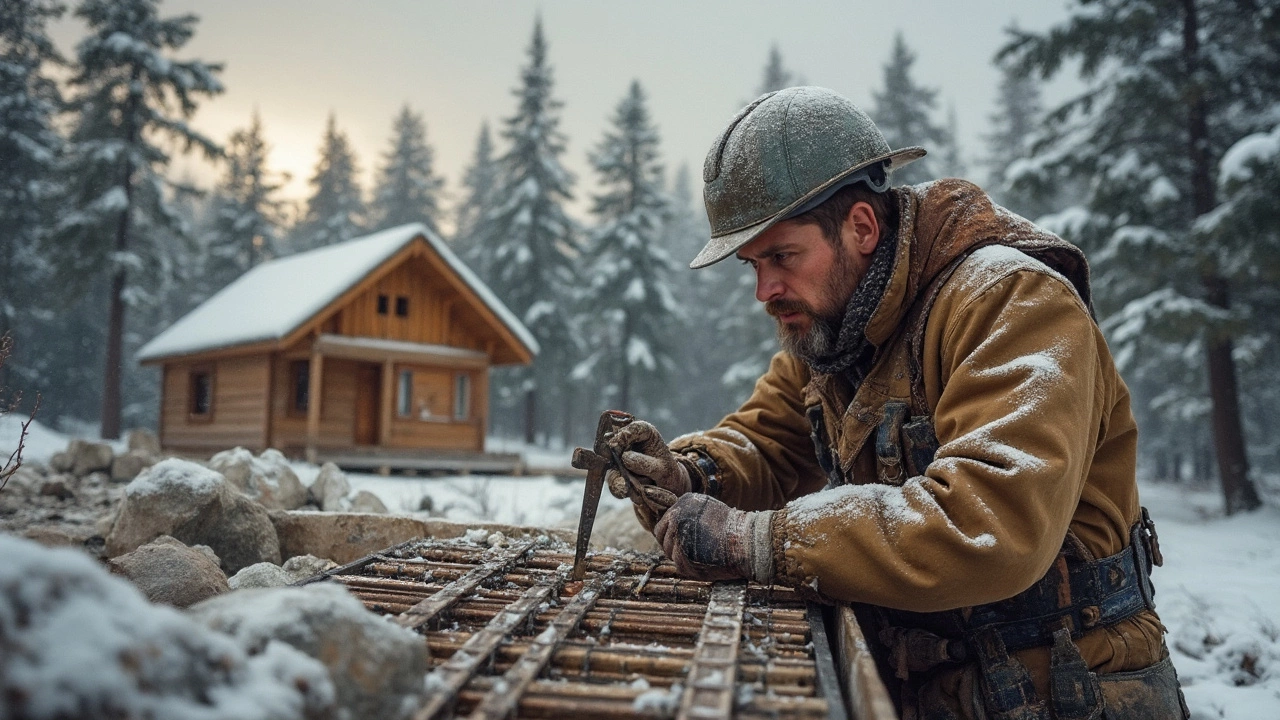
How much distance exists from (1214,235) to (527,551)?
11.3 meters

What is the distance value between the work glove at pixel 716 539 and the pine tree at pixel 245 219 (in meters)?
35.7

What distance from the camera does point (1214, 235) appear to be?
34.7 feet

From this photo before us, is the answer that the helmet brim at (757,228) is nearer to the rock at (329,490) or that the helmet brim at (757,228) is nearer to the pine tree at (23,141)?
the rock at (329,490)

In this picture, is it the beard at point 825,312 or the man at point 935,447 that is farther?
the beard at point 825,312

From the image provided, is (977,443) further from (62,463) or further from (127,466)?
(62,463)

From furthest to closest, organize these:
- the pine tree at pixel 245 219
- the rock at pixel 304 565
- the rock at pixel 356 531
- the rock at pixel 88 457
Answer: the pine tree at pixel 245 219
the rock at pixel 88 457
the rock at pixel 356 531
the rock at pixel 304 565

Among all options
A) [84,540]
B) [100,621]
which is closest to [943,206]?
[100,621]

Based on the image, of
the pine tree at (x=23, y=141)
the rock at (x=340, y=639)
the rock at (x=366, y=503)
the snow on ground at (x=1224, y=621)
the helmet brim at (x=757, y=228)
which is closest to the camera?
the rock at (x=340, y=639)

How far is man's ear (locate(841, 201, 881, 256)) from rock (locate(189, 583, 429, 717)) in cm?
212

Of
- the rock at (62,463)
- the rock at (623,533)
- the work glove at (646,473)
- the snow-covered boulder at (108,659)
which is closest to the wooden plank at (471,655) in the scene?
the snow-covered boulder at (108,659)

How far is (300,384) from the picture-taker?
17.6 m

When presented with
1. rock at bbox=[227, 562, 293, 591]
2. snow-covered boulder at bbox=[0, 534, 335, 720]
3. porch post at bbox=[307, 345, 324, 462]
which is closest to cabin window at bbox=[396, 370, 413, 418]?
porch post at bbox=[307, 345, 324, 462]

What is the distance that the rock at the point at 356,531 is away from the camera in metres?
4.50

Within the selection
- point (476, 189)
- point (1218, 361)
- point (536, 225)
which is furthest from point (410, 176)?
point (1218, 361)
